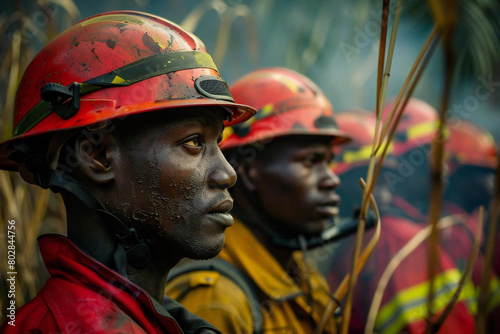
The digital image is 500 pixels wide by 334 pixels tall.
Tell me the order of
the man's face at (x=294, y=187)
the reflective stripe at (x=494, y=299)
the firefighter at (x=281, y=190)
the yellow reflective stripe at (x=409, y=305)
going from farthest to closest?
1. the reflective stripe at (x=494, y=299)
2. the yellow reflective stripe at (x=409, y=305)
3. the man's face at (x=294, y=187)
4. the firefighter at (x=281, y=190)

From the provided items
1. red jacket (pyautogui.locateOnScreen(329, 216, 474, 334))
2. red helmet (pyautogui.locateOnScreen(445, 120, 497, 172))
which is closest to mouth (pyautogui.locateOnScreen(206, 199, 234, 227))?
red jacket (pyautogui.locateOnScreen(329, 216, 474, 334))

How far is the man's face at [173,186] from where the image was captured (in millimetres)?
1764

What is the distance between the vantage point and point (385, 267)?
4500 mm

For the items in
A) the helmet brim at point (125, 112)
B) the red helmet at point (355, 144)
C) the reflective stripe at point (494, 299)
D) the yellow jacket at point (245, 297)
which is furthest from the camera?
the red helmet at point (355, 144)

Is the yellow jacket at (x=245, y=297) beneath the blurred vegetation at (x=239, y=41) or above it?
beneath

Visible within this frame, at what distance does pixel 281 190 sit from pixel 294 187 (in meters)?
0.08

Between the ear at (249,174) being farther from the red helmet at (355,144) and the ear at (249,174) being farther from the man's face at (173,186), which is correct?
the red helmet at (355,144)

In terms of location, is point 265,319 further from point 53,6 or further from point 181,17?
point 181,17

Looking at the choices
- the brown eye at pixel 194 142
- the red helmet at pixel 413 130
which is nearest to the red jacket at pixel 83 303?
the brown eye at pixel 194 142

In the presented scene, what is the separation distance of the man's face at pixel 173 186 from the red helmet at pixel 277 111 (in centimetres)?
150

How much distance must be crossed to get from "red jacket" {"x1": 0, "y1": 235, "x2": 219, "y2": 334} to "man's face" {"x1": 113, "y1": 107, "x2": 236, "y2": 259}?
203mm

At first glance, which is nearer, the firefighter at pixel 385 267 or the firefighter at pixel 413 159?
Answer: the firefighter at pixel 385 267

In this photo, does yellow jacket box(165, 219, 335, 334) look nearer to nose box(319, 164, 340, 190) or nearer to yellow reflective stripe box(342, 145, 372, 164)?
nose box(319, 164, 340, 190)

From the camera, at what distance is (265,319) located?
3.08 m
